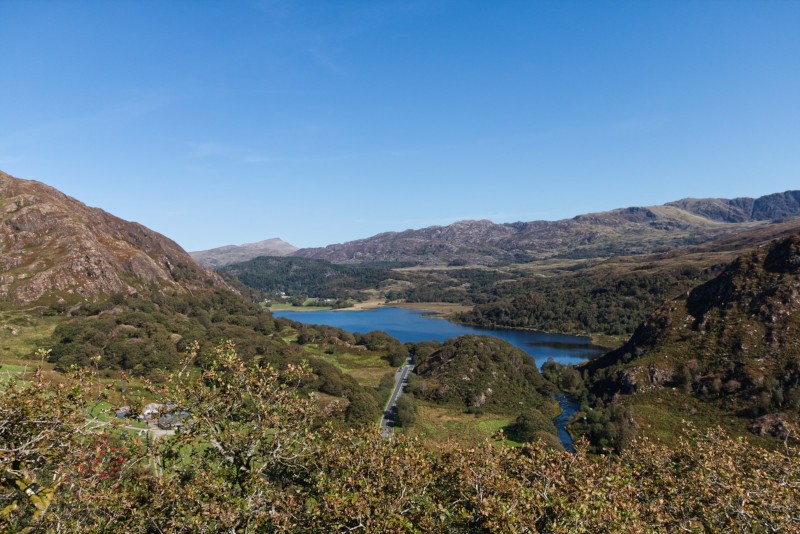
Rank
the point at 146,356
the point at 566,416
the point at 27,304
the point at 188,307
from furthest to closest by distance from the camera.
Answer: the point at 188,307, the point at 27,304, the point at 146,356, the point at 566,416

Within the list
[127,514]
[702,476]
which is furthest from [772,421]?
[127,514]

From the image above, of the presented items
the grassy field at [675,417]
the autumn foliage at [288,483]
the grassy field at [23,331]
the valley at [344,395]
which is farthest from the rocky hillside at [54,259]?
the grassy field at [675,417]

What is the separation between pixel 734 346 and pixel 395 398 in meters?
83.6

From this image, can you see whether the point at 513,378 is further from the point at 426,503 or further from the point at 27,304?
the point at 27,304

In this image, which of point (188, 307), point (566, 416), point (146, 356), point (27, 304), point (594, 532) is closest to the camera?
point (594, 532)

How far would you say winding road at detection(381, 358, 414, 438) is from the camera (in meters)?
90.8

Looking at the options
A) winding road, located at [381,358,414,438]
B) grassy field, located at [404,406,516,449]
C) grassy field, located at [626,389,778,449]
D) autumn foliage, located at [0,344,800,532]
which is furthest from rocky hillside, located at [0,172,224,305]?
grassy field, located at [626,389,778,449]

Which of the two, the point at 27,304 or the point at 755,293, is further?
the point at 27,304

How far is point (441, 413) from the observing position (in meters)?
103

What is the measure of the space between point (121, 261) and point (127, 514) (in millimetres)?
207408

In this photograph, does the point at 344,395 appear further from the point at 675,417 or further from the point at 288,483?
the point at 288,483

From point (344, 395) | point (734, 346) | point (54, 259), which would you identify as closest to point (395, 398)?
point (344, 395)

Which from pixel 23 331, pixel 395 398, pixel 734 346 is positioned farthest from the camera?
pixel 23 331

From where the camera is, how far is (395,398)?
111688mm
